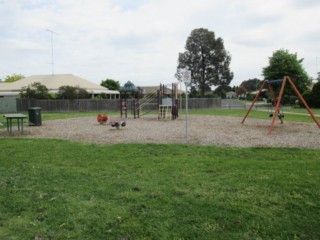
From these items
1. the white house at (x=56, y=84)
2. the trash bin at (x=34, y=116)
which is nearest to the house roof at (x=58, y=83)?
the white house at (x=56, y=84)

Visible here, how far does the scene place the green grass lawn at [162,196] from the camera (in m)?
3.41

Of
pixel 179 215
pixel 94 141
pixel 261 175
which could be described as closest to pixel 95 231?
pixel 179 215

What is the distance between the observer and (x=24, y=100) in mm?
36500

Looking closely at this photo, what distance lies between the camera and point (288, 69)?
42750mm

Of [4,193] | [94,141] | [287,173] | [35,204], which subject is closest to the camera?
[35,204]

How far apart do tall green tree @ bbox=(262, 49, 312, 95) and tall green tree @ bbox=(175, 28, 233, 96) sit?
472 inches

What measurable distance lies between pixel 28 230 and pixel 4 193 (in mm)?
1529

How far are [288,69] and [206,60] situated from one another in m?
16.3

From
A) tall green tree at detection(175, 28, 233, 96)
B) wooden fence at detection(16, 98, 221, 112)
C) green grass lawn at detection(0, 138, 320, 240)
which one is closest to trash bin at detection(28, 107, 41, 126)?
green grass lawn at detection(0, 138, 320, 240)

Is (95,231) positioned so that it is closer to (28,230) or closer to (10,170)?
(28,230)

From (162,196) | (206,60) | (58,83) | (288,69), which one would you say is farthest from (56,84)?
(162,196)

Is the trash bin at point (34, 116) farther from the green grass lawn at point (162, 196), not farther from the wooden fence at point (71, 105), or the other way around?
the wooden fence at point (71, 105)

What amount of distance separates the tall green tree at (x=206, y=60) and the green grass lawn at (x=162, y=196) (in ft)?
163

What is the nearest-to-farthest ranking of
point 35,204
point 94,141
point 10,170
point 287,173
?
point 35,204
point 287,173
point 10,170
point 94,141
